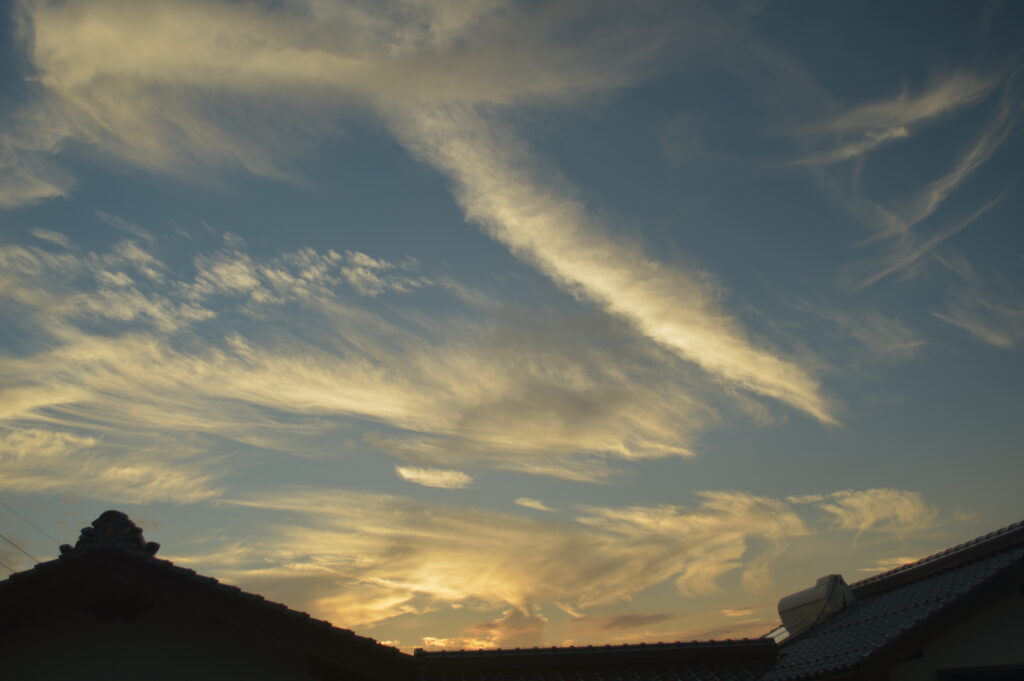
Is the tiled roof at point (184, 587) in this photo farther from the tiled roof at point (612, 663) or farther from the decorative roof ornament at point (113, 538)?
the tiled roof at point (612, 663)

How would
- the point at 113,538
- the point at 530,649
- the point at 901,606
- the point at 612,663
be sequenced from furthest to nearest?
1. the point at 612,663
2. the point at 901,606
3. the point at 530,649
4. the point at 113,538

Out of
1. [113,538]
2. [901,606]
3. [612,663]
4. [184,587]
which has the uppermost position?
[901,606]

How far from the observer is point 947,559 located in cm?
1420

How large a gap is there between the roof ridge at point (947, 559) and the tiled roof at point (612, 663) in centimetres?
329

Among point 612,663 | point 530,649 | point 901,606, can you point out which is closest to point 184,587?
point 530,649

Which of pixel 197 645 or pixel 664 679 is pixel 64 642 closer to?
pixel 197 645

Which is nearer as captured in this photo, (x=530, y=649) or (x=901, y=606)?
(x=530, y=649)

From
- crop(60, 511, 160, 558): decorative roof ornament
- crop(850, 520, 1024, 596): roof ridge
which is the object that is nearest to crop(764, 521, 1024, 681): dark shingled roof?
crop(850, 520, 1024, 596): roof ridge

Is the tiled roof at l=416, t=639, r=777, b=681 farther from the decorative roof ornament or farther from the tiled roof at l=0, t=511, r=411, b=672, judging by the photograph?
the decorative roof ornament

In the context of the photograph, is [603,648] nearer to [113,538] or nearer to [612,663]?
[612,663]

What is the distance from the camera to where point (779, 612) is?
17250mm

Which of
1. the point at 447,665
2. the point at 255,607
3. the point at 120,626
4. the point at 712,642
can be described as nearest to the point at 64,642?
the point at 120,626

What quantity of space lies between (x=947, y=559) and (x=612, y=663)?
703cm

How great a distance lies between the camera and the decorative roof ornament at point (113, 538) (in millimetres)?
10484
